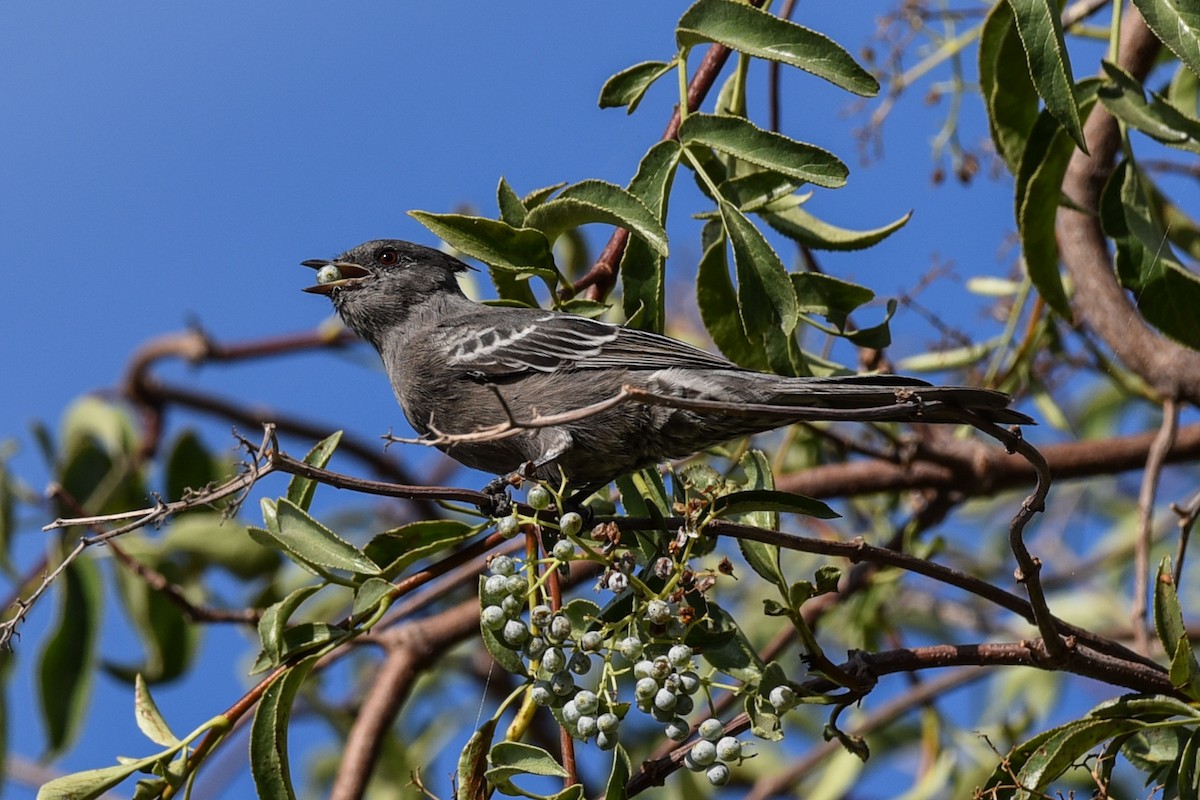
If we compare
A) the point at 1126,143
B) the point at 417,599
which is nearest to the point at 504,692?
the point at 417,599

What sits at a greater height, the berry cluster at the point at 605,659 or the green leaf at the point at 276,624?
the green leaf at the point at 276,624

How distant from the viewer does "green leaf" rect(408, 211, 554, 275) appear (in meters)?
3.52

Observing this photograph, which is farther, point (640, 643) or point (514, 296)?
point (514, 296)

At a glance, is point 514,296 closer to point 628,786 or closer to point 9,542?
point 628,786

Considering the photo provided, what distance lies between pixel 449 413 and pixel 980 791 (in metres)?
2.38

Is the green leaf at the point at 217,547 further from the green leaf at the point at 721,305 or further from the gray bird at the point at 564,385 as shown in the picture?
the green leaf at the point at 721,305

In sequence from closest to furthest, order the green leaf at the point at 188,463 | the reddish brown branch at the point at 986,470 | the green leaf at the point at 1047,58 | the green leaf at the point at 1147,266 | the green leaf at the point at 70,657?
1. the green leaf at the point at 1047,58
2. the green leaf at the point at 1147,266
3. the reddish brown branch at the point at 986,470
4. the green leaf at the point at 70,657
5. the green leaf at the point at 188,463

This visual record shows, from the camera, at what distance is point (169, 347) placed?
6.57m

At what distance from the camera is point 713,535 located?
122 inches

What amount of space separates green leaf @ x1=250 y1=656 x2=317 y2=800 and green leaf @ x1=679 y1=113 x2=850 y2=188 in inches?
67.8

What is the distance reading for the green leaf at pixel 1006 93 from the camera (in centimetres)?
394

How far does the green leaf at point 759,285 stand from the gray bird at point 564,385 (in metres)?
0.23

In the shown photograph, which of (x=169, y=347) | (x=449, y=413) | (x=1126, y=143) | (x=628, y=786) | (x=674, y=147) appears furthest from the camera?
(x=169, y=347)

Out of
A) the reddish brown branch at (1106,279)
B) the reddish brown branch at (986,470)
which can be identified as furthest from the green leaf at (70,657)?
the reddish brown branch at (1106,279)
